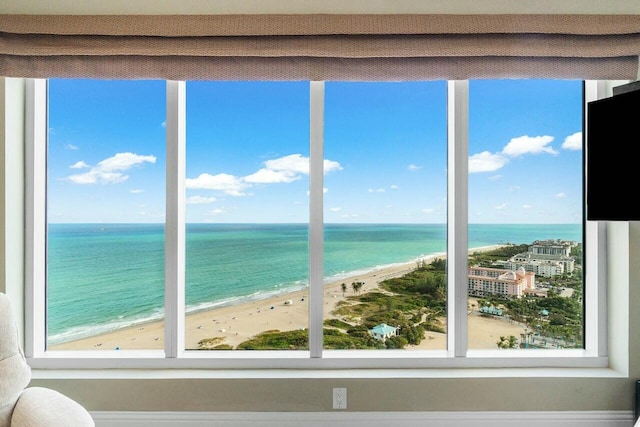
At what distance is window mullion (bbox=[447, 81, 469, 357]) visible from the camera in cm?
204

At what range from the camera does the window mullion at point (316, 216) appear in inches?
80.4

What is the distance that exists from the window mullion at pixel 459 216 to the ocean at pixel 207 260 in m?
0.09

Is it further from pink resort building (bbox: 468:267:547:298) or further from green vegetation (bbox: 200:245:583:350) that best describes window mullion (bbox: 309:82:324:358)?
pink resort building (bbox: 468:267:547:298)

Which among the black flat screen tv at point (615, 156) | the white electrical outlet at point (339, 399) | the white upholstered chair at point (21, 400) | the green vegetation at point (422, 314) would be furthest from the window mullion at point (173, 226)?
the black flat screen tv at point (615, 156)

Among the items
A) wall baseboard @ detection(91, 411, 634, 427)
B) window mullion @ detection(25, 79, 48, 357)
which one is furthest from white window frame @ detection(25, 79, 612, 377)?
wall baseboard @ detection(91, 411, 634, 427)

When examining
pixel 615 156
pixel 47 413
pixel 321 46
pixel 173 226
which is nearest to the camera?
pixel 47 413

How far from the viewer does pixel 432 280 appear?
2113 mm

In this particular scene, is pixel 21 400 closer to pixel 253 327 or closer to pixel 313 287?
pixel 253 327

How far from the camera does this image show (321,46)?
6.20 feet

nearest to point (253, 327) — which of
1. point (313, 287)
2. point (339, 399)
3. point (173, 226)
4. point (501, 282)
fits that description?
point (313, 287)

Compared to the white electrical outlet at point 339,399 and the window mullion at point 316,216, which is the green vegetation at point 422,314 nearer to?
the window mullion at point 316,216

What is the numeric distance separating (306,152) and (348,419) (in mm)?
1335

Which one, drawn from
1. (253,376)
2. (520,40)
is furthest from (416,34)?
(253,376)

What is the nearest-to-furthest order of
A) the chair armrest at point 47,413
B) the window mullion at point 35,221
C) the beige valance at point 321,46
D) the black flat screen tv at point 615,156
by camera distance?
the chair armrest at point 47,413, the black flat screen tv at point 615,156, the beige valance at point 321,46, the window mullion at point 35,221
